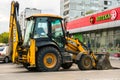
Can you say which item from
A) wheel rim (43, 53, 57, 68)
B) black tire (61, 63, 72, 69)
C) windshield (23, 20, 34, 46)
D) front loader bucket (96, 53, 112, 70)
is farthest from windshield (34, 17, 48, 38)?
front loader bucket (96, 53, 112, 70)

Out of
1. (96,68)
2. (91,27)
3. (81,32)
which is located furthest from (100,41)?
(96,68)

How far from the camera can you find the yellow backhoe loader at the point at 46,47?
1883 cm

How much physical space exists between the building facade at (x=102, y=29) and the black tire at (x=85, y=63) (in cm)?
1613

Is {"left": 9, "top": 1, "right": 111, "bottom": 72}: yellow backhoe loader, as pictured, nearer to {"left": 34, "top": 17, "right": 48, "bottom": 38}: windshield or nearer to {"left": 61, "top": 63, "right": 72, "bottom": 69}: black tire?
{"left": 34, "top": 17, "right": 48, "bottom": 38}: windshield

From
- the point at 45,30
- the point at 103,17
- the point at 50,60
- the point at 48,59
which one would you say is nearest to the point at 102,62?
the point at 50,60

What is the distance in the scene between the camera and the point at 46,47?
19.1m

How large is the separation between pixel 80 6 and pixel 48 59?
107 metres

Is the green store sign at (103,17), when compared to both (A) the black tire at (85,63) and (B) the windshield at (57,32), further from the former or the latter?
(B) the windshield at (57,32)

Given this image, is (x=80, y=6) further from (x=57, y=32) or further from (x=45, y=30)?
(x=45, y=30)

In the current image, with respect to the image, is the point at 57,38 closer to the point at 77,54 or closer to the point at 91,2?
the point at 77,54

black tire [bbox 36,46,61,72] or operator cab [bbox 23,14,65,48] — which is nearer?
black tire [bbox 36,46,61,72]

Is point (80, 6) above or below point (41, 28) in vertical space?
above

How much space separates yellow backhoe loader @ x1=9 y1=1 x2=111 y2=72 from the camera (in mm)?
18828

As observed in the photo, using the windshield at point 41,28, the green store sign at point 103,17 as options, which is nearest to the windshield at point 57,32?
the windshield at point 41,28
